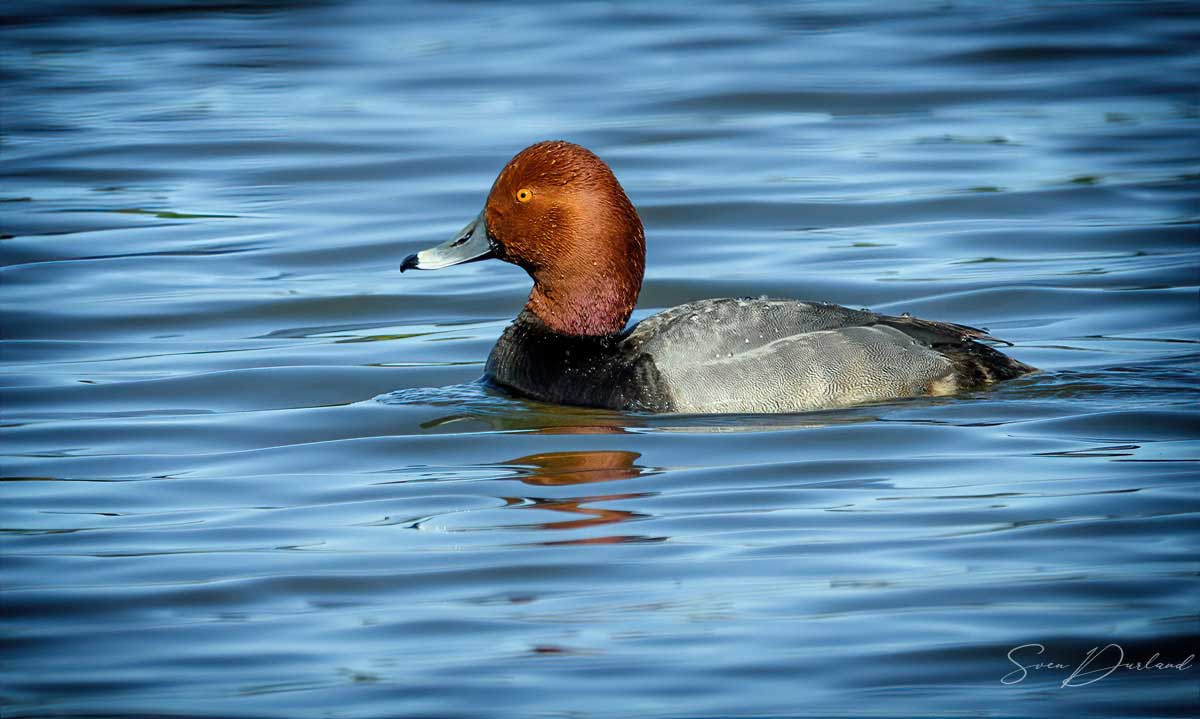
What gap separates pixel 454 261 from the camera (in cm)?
822

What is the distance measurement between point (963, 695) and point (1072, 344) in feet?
15.4

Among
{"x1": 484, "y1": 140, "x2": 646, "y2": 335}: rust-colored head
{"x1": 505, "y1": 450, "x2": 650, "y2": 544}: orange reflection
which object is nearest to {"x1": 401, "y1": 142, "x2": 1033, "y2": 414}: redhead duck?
{"x1": 484, "y1": 140, "x2": 646, "y2": 335}: rust-colored head

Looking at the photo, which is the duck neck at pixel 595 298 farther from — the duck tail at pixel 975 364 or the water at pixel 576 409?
the duck tail at pixel 975 364

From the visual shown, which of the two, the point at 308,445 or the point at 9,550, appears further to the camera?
the point at 308,445

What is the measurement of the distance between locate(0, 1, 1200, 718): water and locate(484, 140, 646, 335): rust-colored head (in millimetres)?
567

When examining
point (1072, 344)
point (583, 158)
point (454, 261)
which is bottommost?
point (1072, 344)

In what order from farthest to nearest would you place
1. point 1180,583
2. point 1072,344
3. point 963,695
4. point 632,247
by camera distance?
point 1072,344 < point 632,247 < point 1180,583 < point 963,695

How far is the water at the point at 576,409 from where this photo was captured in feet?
16.0

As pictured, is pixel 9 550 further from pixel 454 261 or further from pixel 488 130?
pixel 488 130

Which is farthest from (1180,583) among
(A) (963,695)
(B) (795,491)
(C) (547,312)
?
(C) (547,312)

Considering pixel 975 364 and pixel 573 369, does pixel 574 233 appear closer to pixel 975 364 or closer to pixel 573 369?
pixel 573 369

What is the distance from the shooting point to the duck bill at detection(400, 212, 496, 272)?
822 centimetres
